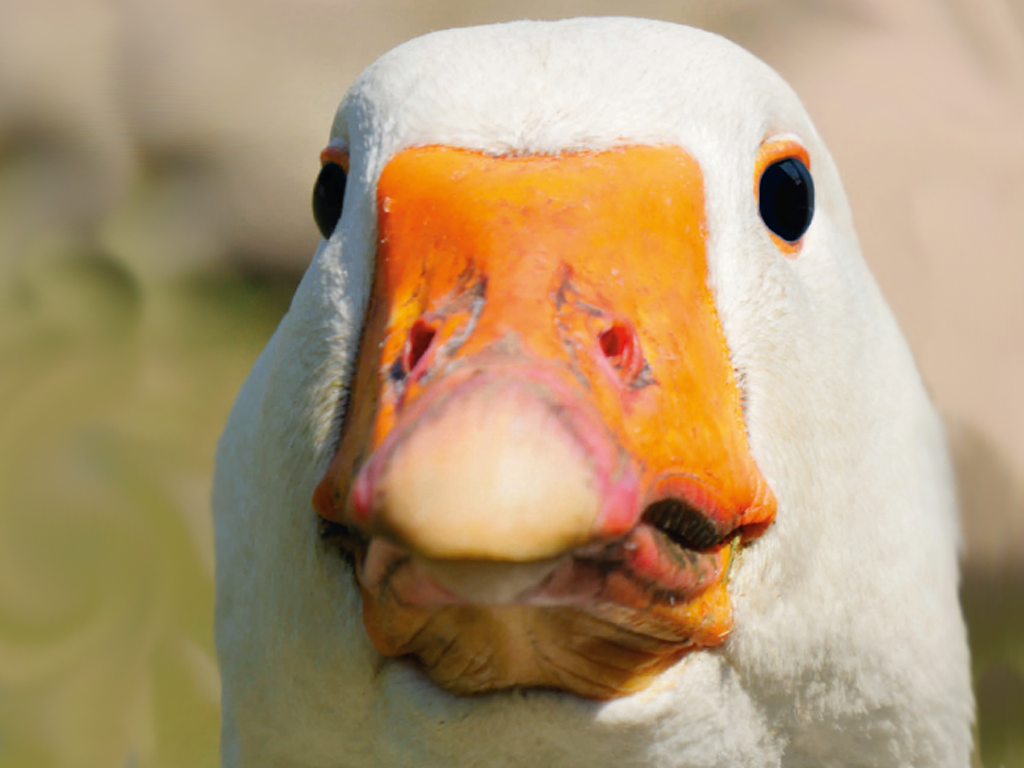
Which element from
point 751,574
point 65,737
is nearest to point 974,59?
Answer: point 751,574

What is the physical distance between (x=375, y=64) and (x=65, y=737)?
4027 millimetres

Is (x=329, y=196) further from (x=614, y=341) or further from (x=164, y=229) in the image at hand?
(x=164, y=229)

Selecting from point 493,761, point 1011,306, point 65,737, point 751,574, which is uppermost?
point 751,574

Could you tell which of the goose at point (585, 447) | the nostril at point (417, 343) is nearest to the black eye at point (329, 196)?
the goose at point (585, 447)

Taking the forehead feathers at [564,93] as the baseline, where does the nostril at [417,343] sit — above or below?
below

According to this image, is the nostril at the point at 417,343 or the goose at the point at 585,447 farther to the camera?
the nostril at the point at 417,343

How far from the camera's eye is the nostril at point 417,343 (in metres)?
1.25

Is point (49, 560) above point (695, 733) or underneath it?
underneath

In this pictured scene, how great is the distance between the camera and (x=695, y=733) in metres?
1.58

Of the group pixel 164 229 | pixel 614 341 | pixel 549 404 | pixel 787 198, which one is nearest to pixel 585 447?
pixel 549 404

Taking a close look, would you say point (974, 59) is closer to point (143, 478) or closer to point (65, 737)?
point (143, 478)

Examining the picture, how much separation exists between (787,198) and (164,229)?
3.52m

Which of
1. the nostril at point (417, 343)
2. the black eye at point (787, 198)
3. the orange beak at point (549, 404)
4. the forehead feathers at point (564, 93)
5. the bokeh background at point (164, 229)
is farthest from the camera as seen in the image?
the bokeh background at point (164, 229)

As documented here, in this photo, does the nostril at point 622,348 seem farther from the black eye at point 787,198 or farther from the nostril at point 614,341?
the black eye at point 787,198
